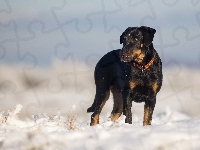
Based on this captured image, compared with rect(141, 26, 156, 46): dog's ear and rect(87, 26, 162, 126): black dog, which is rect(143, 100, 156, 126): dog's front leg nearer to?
rect(87, 26, 162, 126): black dog

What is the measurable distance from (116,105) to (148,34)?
204 cm

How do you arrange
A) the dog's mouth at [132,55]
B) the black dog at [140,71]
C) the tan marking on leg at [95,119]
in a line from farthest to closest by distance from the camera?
the tan marking on leg at [95,119]
the black dog at [140,71]
the dog's mouth at [132,55]

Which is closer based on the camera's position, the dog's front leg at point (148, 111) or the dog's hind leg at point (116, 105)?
the dog's front leg at point (148, 111)

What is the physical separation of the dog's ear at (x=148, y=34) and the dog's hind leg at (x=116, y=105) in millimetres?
1722

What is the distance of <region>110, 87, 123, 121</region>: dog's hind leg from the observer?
9.18 metres

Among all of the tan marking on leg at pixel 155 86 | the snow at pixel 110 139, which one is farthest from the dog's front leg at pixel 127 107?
the snow at pixel 110 139

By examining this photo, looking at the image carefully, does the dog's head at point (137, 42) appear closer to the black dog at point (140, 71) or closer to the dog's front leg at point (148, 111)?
the black dog at point (140, 71)

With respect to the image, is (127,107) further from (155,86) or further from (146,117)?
(155,86)

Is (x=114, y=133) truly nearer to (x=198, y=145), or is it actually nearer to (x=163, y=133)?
(x=163, y=133)

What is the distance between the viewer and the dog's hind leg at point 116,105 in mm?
9180

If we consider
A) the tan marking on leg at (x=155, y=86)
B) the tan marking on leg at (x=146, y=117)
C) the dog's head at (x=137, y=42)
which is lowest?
the tan marking on leg at (x=146, y=117)

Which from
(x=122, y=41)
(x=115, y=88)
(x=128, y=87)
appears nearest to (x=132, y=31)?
(x=122, y=41)

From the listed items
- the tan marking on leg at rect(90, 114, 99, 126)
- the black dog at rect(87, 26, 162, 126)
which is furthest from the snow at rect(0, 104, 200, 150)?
the tan marking on leg at rect(90, 114, 99, 126)

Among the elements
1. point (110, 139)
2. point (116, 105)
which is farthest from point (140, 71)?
point (110, 139)
